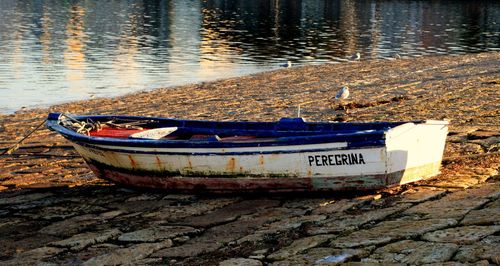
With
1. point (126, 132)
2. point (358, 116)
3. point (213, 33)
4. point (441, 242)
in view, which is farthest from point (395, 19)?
point (441, 242)

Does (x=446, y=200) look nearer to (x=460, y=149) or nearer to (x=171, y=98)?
(x=460, y=149)

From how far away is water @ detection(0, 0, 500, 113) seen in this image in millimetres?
28016

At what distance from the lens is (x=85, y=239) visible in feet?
28.7

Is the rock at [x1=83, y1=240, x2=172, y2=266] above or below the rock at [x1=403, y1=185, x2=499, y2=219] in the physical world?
Result: below

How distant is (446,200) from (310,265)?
2.46 metres

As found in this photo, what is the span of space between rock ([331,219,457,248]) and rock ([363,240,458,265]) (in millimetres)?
258

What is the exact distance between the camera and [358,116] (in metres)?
15.6

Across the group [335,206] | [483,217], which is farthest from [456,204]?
[335,206]

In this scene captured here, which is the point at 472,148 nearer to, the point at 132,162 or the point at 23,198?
the point at 132,162

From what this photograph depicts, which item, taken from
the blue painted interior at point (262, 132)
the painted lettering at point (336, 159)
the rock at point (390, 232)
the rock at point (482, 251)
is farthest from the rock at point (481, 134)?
the rock at point (482, 251)

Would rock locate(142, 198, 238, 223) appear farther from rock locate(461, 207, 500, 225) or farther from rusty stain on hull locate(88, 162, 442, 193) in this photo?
rock locate(461, 207, 500, 225)

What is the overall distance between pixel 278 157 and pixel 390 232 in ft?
7.66

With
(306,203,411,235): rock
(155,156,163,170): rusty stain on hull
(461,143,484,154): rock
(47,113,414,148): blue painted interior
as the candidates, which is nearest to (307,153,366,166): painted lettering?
(47,113,414,148): blue painted interior

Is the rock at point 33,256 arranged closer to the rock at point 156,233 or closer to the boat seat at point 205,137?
the rock at point 156,233
